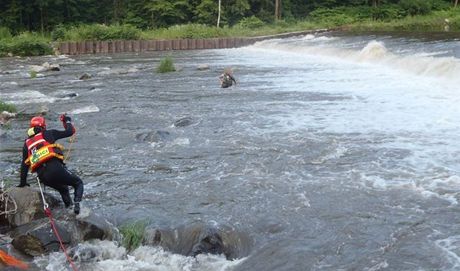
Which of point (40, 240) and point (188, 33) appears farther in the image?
point (188, 33)

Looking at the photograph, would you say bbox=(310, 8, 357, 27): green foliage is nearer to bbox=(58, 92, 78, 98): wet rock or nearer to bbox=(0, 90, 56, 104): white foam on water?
bbox=(58, 92, 78, 98): wet rock

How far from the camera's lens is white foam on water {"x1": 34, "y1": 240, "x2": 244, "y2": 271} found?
6480mm

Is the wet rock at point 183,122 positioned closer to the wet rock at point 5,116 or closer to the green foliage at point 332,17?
the wet rock at point 5,116

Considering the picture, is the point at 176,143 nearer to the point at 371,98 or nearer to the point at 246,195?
the point at 246,195

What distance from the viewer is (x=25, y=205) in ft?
25.7

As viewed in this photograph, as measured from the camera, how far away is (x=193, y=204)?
841cm

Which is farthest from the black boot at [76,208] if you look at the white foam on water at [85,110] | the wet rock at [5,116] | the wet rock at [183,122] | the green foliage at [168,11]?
the green foliage at [168,11]

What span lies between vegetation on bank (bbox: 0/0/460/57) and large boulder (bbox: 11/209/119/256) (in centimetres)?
3633

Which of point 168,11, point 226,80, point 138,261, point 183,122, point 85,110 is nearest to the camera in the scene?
point 138,261

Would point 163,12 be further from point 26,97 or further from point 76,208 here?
point 76,208

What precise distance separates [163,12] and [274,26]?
473 inches

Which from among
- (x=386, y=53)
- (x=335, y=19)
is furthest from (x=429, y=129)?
(x=335, y=19)

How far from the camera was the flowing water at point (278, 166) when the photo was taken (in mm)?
6758

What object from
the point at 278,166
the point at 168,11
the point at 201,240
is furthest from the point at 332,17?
the point at 201,240
